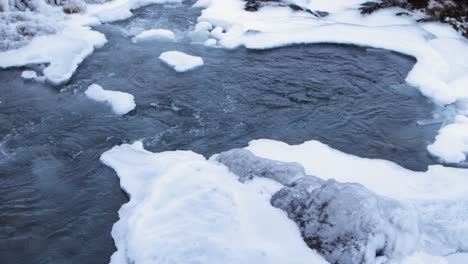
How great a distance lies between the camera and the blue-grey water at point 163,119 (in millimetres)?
6715

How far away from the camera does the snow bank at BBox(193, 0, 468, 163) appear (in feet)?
35.0

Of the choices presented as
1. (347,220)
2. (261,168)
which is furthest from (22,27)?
(347,220)

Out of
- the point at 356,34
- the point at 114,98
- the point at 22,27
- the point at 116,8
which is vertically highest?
the point at 356,34

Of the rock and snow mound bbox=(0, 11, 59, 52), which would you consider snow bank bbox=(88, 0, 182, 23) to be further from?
the rock

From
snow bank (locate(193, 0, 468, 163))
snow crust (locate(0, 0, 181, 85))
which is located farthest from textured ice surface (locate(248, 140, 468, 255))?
snow crust (locate(0, 0, 181, 85))

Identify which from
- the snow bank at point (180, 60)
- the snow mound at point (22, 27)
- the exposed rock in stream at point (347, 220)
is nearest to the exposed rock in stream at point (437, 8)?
the snow bank at point (180, 60)

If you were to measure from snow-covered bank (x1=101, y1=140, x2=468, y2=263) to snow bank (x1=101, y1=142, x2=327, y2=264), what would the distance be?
0.5 inches

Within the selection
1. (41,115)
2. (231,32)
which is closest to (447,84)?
(231,32)

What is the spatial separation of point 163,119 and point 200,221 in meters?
3.77

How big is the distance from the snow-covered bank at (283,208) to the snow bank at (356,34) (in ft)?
12.6

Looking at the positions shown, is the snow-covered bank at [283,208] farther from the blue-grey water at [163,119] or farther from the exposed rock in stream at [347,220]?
the blue-grey water at [163,119]

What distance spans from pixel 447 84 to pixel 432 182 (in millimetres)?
4033

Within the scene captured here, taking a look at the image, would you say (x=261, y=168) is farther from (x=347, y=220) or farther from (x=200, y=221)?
(x=347, y=220)

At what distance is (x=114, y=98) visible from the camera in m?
9.65
